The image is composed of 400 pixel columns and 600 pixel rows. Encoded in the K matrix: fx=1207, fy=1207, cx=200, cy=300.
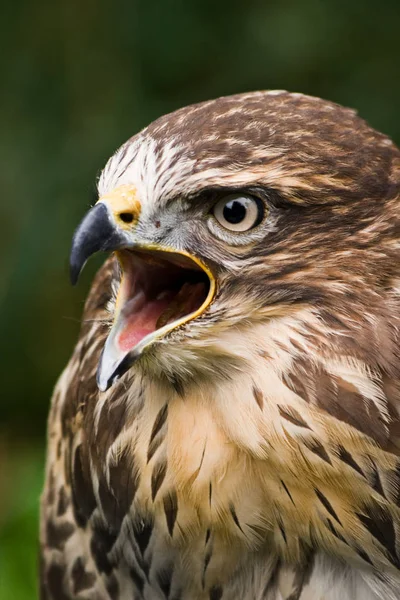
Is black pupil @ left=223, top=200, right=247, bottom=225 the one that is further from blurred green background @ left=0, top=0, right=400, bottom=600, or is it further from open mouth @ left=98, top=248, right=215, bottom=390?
blurred green background @ left=0, top=0, right=400, bottom=600

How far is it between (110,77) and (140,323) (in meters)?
2.10

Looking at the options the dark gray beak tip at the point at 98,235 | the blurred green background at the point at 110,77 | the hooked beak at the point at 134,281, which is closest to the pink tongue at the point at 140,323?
the hooked beak at the point at 134,281

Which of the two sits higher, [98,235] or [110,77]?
[110,77]

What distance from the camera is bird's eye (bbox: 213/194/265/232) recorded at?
1854mm

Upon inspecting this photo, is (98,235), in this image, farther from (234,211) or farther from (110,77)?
(110,77)

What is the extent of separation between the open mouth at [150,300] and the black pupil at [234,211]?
0.08 meters

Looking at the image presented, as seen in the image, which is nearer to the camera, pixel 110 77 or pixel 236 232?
pixel 236 232

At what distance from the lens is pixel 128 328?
191cm

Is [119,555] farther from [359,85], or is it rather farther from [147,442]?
[359,85]

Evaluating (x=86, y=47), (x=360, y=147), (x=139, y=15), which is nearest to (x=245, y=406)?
(x=360, y=147)

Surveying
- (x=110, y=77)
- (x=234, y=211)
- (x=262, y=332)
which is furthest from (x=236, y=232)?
(x=110, y=77)

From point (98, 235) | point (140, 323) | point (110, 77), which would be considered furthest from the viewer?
point (110, 77)

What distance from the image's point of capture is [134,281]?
6.47 ft

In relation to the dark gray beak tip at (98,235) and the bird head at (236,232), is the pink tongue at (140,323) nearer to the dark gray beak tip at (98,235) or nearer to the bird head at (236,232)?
the bird head at (236,232)
